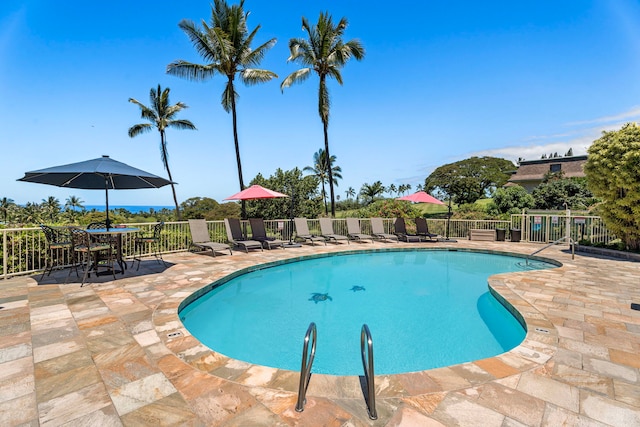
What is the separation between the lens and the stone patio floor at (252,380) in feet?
6.23

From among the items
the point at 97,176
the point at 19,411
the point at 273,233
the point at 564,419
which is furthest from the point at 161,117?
the point at 564,419

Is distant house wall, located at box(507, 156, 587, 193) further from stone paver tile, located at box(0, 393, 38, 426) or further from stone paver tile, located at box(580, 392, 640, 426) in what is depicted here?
stone paver tile, located at box(0, 393, 38, 426)

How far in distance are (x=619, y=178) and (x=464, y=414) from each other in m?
10.1

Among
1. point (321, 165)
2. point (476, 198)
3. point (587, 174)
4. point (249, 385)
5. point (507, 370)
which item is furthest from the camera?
point (476, 198)

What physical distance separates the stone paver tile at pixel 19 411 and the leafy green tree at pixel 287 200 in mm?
15486

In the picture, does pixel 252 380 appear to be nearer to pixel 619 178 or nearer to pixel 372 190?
pixel 619 178

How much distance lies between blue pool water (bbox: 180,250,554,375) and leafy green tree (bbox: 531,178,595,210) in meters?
21.1

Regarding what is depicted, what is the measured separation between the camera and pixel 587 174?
935cm

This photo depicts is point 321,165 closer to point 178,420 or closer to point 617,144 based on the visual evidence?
point 617,144

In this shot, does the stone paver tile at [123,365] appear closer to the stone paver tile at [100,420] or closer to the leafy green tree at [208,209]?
the stone paver tile at [100,420]

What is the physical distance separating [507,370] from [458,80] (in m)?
12.8

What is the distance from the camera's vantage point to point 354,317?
4863 millimetres

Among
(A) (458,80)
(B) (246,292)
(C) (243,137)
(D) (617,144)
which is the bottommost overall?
(B) (246,292)

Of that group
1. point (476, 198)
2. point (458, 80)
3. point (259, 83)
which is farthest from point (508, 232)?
point (476, 198)
